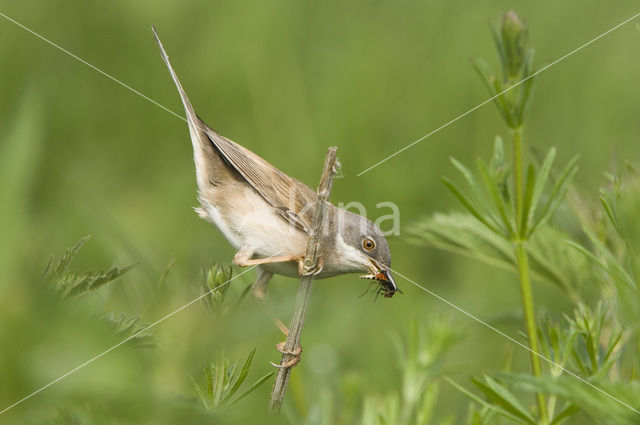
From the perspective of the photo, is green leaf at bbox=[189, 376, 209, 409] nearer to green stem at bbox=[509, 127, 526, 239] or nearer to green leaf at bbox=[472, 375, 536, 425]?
green leaf at bbox=[472, 375, 536, 425]

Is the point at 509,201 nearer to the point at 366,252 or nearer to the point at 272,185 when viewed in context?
the point at 366,252

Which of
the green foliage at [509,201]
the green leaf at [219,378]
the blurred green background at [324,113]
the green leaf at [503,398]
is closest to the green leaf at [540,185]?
the green foliage at [509,201]

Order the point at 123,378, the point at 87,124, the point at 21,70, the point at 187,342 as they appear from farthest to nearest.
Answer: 1. the point at 87,124
2. the point at 21,70
3. the point at 187,342
4. the point at 123,378

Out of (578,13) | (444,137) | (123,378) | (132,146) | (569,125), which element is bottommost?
(123,378)

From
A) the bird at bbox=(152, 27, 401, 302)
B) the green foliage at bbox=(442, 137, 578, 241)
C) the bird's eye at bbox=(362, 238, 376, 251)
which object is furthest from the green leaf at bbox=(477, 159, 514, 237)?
the bird's eye at bbox=(362, 238, 376, 251)

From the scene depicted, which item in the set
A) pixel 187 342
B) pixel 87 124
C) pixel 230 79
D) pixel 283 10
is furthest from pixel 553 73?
pixel 187 342

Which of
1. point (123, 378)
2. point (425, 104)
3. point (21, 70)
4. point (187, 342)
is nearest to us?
point (123, 378)

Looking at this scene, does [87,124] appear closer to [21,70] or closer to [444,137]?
[21,70]
